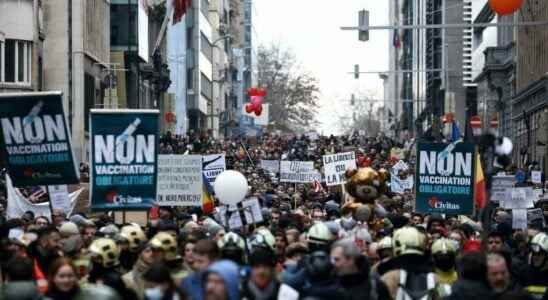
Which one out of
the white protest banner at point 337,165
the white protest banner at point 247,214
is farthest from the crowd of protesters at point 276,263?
the white protest banner at point 337,165

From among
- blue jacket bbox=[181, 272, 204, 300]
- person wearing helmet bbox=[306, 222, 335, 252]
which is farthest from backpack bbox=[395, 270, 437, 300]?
blue jacket bbox=[181, 272, 204, 300]

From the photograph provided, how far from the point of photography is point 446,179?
22.2 metres

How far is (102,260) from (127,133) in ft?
16.9

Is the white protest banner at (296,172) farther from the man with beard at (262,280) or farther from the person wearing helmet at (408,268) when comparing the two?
the man with beard at (262,280)

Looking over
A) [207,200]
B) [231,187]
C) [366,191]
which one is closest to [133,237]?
[231,187]

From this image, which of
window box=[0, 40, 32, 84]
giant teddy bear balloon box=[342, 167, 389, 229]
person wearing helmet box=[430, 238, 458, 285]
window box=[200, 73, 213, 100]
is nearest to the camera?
person wearing helmet box=[430, 238, 458, 285]

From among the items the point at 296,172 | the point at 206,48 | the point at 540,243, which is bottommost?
the point at 540,243

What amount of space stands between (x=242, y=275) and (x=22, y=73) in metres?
42.2

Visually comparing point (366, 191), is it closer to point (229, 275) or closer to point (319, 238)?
point (319, 238)

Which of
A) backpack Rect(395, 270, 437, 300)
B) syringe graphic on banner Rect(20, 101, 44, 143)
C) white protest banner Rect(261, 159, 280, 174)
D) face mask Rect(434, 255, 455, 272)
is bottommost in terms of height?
backpack Rect(395, 270, 437, 300)

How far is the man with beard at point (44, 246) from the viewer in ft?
48.2

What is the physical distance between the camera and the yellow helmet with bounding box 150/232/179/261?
13.8 m

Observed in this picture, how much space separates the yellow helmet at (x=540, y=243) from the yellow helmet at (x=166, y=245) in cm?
352

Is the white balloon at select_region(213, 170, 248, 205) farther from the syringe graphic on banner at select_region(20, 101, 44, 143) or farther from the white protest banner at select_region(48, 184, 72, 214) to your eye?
the white protest banner at select_region(48, 184, 72, 214)
